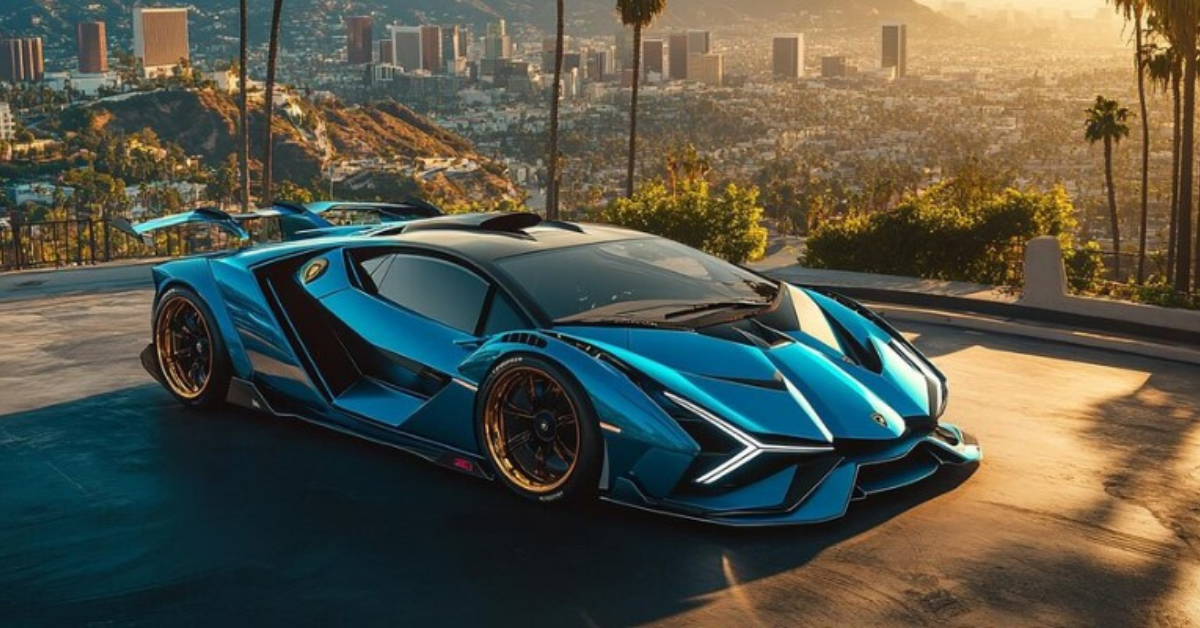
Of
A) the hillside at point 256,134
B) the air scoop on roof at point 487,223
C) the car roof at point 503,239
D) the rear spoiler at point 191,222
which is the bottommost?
the hillside at point 256,134

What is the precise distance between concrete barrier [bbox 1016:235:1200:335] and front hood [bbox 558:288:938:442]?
630 centimetres

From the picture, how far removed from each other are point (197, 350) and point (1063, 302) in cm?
849

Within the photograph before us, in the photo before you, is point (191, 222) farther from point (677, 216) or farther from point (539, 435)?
point (677, 216)

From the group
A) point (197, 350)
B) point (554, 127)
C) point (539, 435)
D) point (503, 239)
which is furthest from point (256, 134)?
point (539, 435)

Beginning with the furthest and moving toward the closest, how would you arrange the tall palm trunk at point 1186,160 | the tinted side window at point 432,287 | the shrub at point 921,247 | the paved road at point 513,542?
the tall palm trunk at point 1186,160 < the shrub at point 921,247 < the tinted side window at point 432,287 < the paved road at point 513,542

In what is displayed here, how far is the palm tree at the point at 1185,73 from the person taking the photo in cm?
3033

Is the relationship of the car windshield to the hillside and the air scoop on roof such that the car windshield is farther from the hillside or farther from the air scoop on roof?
the hillside

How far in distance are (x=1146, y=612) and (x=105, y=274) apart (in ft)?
49.7

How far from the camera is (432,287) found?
298 inches

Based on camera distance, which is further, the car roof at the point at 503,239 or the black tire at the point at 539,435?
the car roof at the point at 503,239

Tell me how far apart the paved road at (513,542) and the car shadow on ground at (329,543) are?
0.05ft

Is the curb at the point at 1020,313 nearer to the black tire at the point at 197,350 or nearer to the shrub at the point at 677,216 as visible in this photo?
the black tire at the point at 197,350

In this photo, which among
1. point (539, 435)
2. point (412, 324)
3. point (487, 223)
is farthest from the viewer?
point (487, 223)

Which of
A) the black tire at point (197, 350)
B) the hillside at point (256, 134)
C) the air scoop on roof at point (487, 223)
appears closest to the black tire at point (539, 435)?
the air scoop on roof at point (487, 223)
